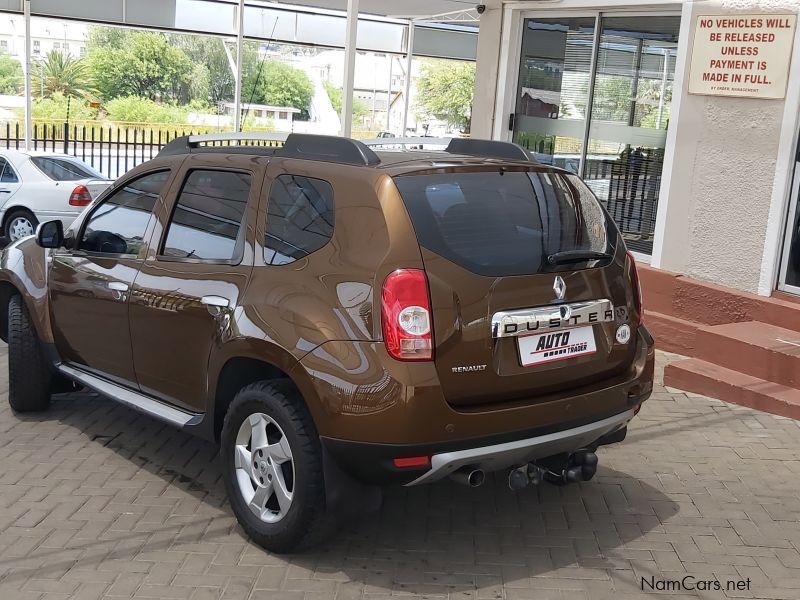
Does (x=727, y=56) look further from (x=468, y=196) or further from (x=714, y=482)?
(x=468, y=196)

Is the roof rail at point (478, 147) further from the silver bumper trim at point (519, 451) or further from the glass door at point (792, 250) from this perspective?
the glass door at point (792, 250)

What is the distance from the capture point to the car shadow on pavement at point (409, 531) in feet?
13.0

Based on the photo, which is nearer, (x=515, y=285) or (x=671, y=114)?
(x=515, y=285)

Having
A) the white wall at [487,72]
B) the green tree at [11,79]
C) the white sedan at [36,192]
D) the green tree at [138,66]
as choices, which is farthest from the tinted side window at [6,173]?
the green tree at [11,79]

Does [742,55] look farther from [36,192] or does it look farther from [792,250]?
[36,192]

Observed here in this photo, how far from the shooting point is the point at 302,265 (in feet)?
12.9

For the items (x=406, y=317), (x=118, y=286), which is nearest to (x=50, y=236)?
(x=118, y=286)

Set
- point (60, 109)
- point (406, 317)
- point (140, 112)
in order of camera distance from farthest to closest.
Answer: point (140, 112)
point (60, 109)
point (406, 317)

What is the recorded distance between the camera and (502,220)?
13.0ft

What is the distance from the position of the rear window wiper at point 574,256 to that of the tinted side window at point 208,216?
57.1 inches

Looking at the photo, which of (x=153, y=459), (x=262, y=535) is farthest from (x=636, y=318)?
(x=153, y=459)

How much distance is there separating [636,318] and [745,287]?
12.1ft

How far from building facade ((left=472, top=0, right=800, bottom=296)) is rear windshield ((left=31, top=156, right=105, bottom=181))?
20.3 feet

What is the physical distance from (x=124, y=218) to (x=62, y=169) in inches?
346
